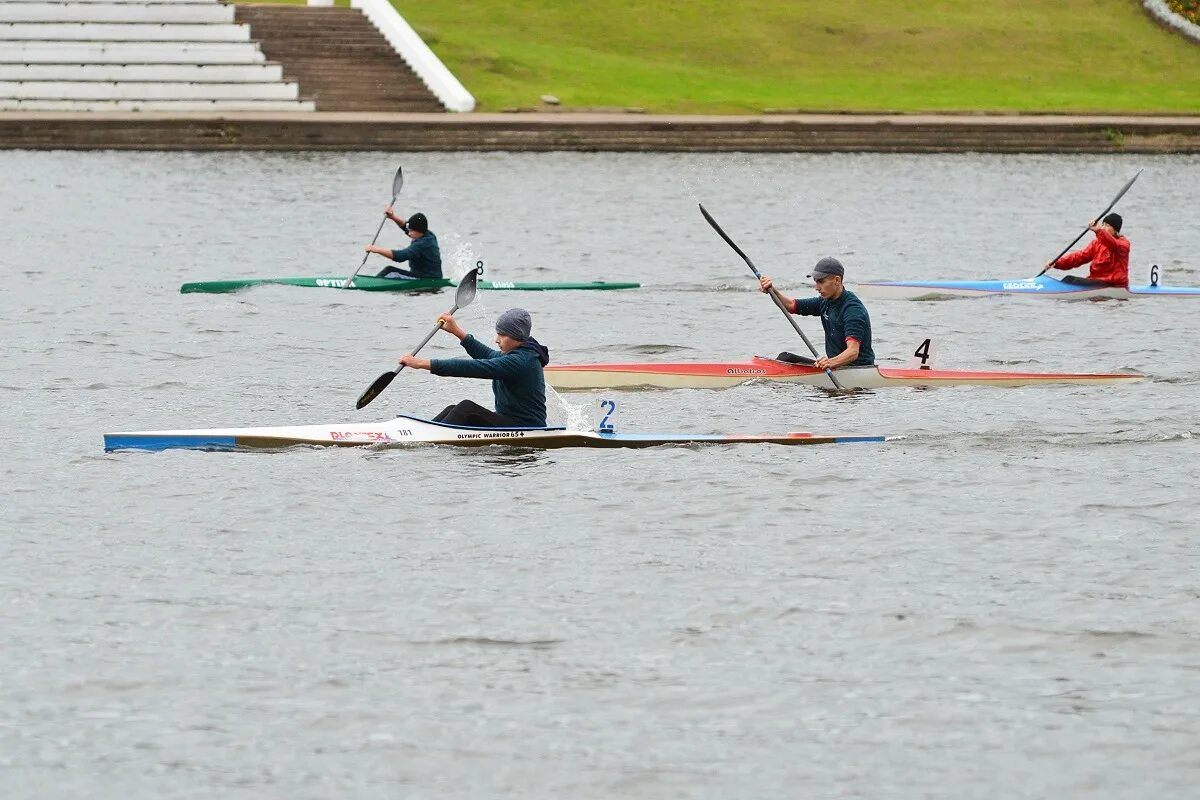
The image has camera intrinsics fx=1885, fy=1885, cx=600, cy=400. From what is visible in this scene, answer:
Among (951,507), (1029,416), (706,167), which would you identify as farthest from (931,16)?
(951,507)

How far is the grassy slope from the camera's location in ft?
182

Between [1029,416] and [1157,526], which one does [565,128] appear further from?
[1157,526]

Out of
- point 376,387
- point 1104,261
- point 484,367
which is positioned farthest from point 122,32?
point 484,367

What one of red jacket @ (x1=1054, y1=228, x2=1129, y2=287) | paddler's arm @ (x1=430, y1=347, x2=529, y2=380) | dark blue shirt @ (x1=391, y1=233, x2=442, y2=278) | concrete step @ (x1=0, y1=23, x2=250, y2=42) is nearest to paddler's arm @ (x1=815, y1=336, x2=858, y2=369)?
paddler's arm @ (x1=430, y1=347, x2=529, y2=380)

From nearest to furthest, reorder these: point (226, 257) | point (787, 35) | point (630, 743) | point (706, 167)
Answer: point (630, 743)
point (226, 257)
point (706, 167)
point (787, 35)

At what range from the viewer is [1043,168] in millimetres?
48688

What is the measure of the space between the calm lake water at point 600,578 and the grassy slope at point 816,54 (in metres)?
30.6

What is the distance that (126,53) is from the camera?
5244cm

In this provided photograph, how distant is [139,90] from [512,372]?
126 ft

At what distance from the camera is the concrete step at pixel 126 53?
51906 millimetres

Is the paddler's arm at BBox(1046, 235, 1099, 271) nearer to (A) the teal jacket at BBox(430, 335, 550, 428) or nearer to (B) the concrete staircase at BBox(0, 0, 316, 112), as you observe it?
(A) the teal jacket at BBox(430, 335, 550, 428)

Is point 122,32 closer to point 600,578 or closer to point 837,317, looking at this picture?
point 837,317

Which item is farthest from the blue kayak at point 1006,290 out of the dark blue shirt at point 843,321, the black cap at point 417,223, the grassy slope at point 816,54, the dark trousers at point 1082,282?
the grassy slope at point 816,54

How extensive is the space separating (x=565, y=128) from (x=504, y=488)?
34867 millimetres
